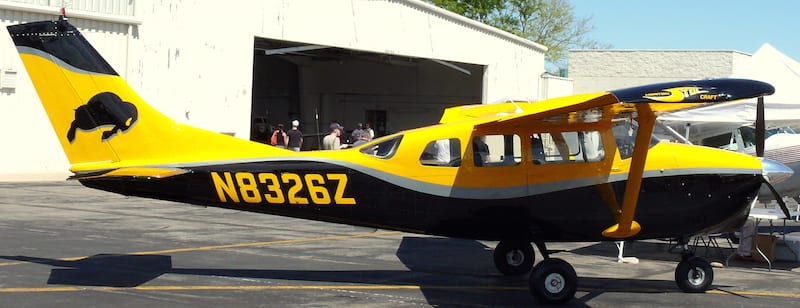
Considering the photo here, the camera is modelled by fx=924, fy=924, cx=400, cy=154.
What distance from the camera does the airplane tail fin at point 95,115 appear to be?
10156 millimetres

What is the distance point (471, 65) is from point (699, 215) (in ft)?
107

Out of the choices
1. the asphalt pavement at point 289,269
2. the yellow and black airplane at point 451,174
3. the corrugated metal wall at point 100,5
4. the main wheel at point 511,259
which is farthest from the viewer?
the corrugated metal wall at point 100,5

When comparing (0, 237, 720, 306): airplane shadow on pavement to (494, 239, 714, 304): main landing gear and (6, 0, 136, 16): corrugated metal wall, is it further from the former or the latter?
(6, 0, 136, 16): corrugated metal wall

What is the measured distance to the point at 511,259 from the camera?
1182 centimetres

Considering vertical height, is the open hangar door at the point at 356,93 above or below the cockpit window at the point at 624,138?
above

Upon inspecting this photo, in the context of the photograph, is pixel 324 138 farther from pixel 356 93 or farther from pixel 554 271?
pixel 554 271

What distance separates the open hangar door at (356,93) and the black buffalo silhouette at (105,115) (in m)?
34.4

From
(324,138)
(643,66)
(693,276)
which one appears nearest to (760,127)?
(693,276)

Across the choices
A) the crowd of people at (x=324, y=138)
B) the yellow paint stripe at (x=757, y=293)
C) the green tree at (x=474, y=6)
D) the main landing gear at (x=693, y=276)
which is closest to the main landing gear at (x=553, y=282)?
the main landing gear at (x=693, y=276)

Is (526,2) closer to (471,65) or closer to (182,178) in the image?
(471,65)

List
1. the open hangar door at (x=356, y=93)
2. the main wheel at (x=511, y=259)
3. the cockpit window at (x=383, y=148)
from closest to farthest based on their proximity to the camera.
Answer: the cockpit window at (x=383, y=148) < the main wheel at (x=511, y=259) < the open hangar door at (x=356, y=93)

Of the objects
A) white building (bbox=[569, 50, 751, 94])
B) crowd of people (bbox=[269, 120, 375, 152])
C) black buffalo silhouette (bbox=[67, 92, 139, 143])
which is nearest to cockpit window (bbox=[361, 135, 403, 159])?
black buffalo silhouette (bbox=[67, 92, 139, 143])

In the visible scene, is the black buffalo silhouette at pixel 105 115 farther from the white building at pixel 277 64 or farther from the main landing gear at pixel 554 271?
the white building at pixel 277 64

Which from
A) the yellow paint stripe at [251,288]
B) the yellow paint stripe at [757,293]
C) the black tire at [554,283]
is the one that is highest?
the black tire at [554,283]
